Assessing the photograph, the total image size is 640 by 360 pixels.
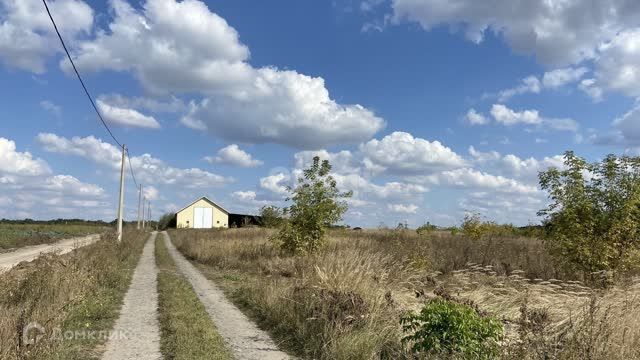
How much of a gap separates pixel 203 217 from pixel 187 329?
393 ft

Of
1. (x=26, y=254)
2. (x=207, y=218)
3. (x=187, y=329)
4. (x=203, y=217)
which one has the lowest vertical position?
(x=187, y=329)

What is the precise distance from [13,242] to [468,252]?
3724cm

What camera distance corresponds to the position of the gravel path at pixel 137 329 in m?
8.27

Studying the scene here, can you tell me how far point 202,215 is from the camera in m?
127

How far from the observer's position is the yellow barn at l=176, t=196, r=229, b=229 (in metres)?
126

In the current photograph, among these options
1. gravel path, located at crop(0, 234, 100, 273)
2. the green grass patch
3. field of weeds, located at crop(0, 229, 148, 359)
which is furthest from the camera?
gravel path, located at crop(0, 234, 100, 273)

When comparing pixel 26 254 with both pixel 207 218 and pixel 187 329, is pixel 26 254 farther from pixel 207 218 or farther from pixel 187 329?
pixel 207 218

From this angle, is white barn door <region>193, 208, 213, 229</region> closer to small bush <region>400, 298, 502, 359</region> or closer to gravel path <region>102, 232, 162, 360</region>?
gravel path <region>102, 232, 162, 360</region>

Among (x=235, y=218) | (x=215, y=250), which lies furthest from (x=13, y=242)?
(x=235, y=218)

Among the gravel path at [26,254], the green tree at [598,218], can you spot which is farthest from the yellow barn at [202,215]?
the green tree at [598,218]

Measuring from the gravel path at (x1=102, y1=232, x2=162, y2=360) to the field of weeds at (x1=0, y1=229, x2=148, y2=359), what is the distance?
210 mm

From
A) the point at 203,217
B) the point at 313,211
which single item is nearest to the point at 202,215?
the point at 203,217

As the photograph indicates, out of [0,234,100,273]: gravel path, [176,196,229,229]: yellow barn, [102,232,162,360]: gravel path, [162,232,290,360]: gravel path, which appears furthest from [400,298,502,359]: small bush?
[176,196,229,229]: yellow barn

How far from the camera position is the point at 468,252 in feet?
73.7
